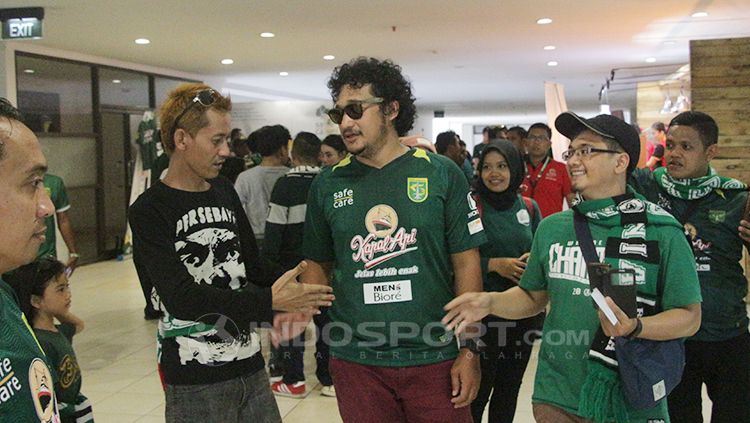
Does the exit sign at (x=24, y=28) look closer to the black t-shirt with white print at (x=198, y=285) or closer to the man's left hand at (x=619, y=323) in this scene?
the black t-shirt with white print at (x=198, y=285)

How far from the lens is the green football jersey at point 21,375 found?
104cm

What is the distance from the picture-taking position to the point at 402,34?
9.71m

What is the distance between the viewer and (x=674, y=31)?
10.1m

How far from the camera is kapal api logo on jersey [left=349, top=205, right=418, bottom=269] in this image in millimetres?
2201

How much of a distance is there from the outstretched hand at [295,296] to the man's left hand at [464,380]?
0.47 m

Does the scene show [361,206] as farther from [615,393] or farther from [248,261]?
[615,393]

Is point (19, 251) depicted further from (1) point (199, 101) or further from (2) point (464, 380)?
(2) point (464, 380)

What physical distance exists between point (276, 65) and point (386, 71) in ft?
36.2

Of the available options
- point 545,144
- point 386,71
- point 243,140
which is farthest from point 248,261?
point 243,140

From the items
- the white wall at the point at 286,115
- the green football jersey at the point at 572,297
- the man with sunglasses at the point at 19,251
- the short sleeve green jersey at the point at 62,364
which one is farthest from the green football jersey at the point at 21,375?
the white wall at the point at 286,115

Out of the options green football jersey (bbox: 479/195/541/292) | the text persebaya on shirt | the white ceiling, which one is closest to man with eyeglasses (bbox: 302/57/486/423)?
the text persebaya on shirt

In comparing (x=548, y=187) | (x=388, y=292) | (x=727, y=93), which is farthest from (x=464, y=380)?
(x=727, y=93)

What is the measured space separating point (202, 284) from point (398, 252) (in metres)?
0.62

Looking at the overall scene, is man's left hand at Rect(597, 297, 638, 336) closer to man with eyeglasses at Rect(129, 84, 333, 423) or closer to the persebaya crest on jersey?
the persebaya crest on jersey
